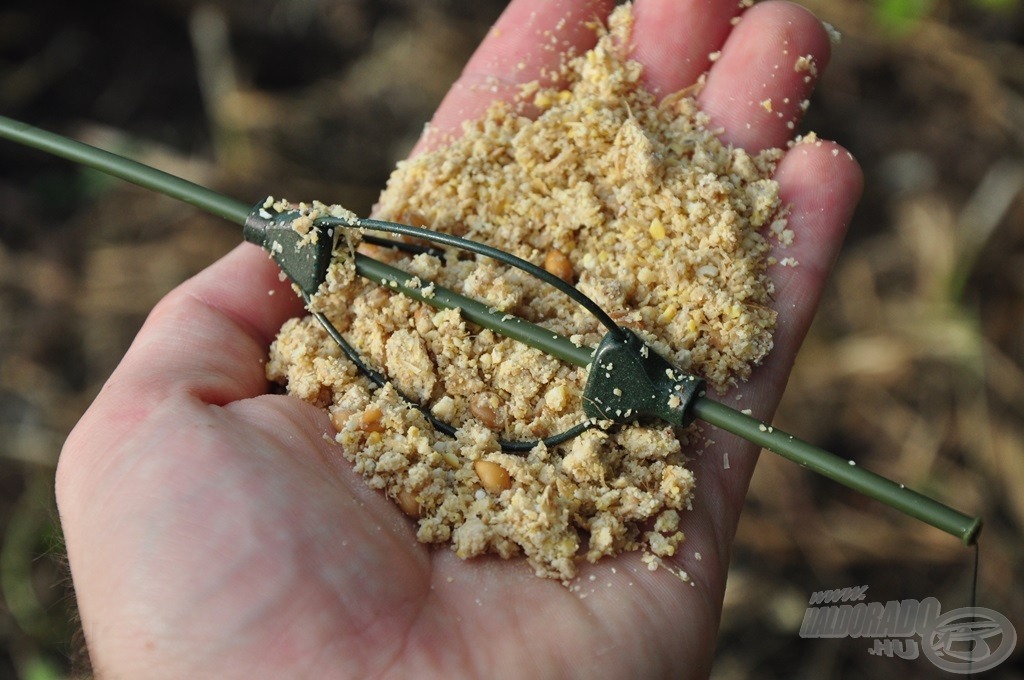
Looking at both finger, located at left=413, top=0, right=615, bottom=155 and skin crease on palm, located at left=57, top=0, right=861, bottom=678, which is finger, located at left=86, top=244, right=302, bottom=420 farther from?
finger, located at left=413, top=0, right=615, bottom=155

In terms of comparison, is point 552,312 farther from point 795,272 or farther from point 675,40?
point 675,40

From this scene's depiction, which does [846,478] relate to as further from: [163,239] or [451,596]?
[163,239]

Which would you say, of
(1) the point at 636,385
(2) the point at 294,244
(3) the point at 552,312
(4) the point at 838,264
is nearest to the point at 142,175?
(2) the point at 294,244

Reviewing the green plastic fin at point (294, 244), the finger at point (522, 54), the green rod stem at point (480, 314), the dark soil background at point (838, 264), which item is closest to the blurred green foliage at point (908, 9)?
the dark soil background at point (838, 264)

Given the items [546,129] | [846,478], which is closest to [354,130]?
[546,129]

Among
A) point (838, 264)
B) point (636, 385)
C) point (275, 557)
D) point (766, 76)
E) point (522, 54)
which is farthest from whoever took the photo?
point (838, 264)

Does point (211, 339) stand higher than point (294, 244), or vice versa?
point (294, 244)

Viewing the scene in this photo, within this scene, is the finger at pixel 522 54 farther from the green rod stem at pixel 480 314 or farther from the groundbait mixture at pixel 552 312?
the green rod stem at pixel 480 314
